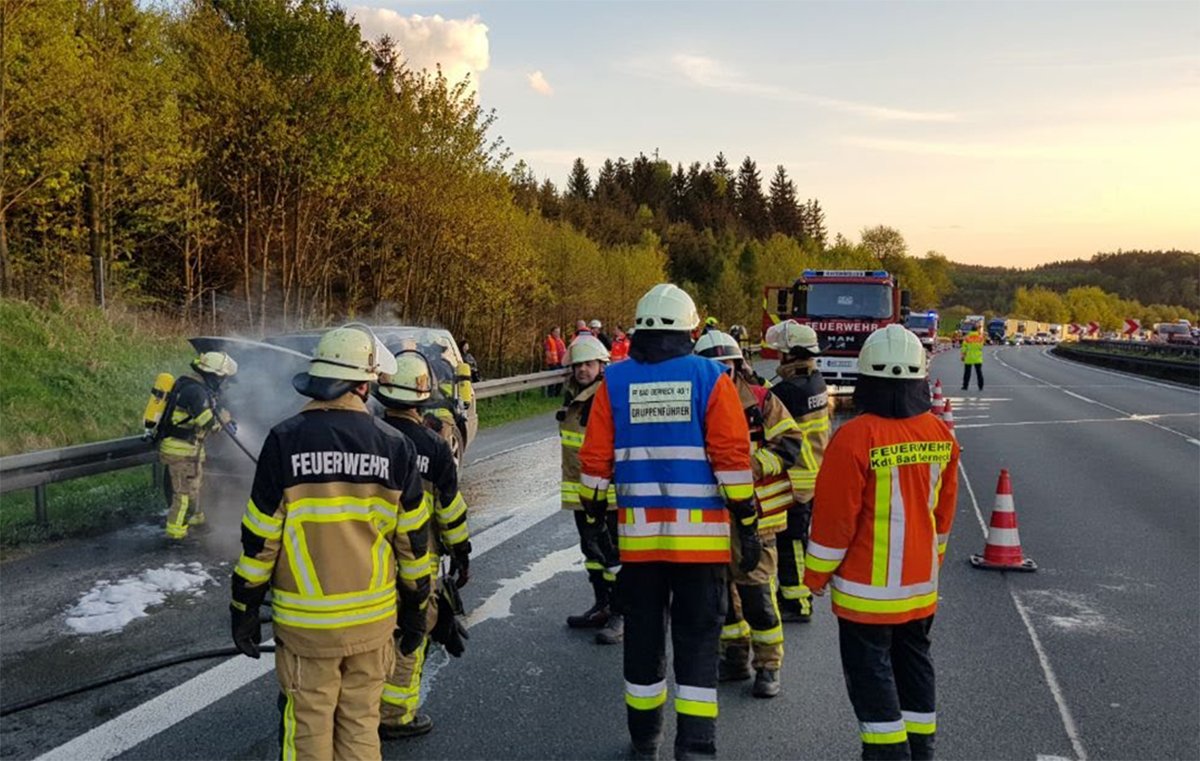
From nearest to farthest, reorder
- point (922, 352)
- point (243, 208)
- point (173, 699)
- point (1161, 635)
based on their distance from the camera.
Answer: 1. point (922, 352)
2. point (173, 699)
3. point (1161, 635)
4. point (243, 208)

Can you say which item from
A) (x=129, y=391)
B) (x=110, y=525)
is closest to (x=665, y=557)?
(x=110, y=525)

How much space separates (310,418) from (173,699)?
6.89 ft

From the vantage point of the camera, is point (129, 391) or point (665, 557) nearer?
point (665, 557)

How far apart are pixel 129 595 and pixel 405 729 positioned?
290cm

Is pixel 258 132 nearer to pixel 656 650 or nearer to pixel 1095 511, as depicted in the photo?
pixel 1095 511

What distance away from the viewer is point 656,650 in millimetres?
3922

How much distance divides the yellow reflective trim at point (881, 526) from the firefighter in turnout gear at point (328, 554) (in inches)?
69.3

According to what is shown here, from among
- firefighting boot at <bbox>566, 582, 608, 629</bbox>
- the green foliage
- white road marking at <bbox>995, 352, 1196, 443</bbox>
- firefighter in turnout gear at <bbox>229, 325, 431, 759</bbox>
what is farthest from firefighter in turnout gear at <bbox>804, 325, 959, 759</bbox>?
white road marking at <bbox>995, 352, 1196, 443</bbox>

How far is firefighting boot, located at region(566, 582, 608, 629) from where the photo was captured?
5.57 meters

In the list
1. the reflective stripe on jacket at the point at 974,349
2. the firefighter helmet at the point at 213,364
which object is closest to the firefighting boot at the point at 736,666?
the firefighter helmet at the point at 213,364

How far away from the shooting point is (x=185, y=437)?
7273 millimetres

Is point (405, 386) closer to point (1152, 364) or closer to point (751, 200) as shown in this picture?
point (1152, 364)

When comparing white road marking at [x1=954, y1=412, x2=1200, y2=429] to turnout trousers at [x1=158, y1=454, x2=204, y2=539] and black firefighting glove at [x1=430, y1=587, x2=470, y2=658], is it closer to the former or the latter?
turnout trousers at [x1=158, y1=454, x2=204, y2=539]

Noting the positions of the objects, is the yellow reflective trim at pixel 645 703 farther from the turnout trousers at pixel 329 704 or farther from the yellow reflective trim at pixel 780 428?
the yellow reflective trim at pixel 780 428
